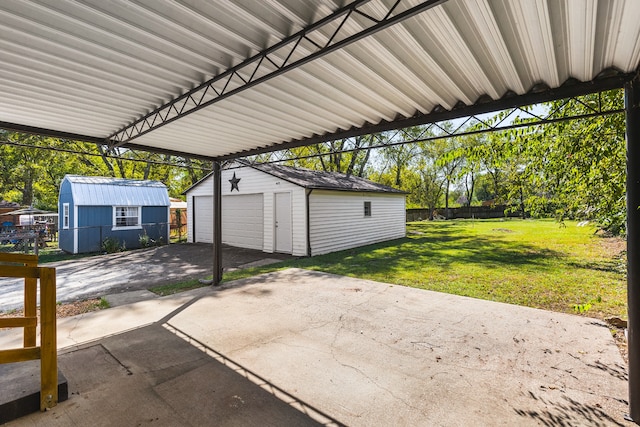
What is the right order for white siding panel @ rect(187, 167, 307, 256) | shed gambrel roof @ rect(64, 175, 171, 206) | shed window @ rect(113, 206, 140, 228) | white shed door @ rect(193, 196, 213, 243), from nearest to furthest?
white siding panel @ rect(187, 167, 307, 256)
shed gambrel roof @ rect(64, 175, 171, 206)
shed window @ rect(113, 206, 140, 228)
white shed door @ rect(193, 196, 213, 243)

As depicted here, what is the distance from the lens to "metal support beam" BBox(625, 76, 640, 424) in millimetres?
2547

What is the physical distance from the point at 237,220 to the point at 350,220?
512cm

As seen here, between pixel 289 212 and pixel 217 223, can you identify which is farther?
pixel 289 212

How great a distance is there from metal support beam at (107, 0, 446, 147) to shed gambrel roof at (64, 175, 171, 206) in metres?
11.0

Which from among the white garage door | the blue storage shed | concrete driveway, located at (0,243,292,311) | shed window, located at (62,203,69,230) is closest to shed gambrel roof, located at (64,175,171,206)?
the blue storage shed

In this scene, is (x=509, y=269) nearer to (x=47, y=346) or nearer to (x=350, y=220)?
(x=350, y=220)

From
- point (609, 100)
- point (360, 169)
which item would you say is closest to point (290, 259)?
point (609, 100)

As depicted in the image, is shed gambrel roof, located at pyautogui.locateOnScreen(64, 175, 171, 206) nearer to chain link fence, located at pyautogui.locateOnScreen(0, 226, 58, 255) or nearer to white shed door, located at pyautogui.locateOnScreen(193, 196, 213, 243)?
white shed door, located at pyautogui.locateOnScreen(193, 196, 213, 243)

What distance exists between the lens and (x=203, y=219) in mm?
15297

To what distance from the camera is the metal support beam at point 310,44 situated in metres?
2.23

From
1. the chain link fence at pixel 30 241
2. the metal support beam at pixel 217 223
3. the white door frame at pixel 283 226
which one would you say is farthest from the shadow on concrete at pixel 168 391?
the chain link fence at pixel 30 241

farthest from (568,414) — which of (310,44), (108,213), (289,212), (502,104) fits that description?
(108,213)

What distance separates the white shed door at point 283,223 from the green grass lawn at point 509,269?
1.63 m

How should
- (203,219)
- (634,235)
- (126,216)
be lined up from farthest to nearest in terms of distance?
(203,219)
(126,216)
(634,235)
